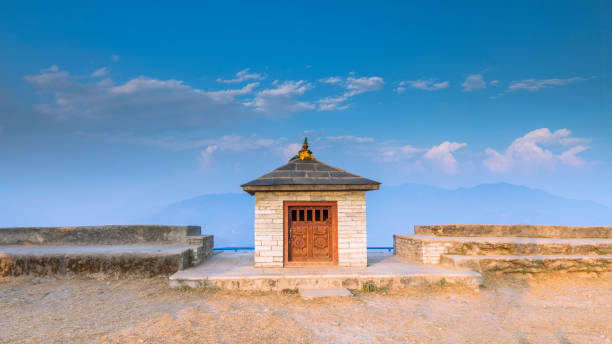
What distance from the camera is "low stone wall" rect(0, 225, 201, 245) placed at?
13820 millimetres

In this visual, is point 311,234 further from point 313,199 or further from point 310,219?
point 313,199

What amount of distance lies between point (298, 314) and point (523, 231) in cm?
1196

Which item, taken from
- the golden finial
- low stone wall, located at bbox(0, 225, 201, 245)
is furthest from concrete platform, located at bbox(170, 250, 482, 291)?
low stone wall, located at bbox(0, 225, 201, 245)

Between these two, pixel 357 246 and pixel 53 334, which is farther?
pixel 357 246

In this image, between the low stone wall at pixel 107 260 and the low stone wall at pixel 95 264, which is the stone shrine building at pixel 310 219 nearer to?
the low stone wall at pixel 107 260

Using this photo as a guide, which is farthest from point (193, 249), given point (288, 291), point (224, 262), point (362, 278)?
point (362, 278)

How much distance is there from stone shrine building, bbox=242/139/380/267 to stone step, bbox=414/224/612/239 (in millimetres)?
6224

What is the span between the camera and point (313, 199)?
36.0 ft

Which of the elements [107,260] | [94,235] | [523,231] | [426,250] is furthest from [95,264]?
[523,231]

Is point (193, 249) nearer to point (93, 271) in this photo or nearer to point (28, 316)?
point (93, 271)

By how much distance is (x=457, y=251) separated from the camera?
1169 centimetres

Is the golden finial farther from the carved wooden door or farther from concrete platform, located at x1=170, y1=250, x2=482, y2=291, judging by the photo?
concrete platform, located at x1=170, y1=250, x2=482, y2=291

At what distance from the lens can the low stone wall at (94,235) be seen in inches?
544

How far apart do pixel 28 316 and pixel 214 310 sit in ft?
12.1
